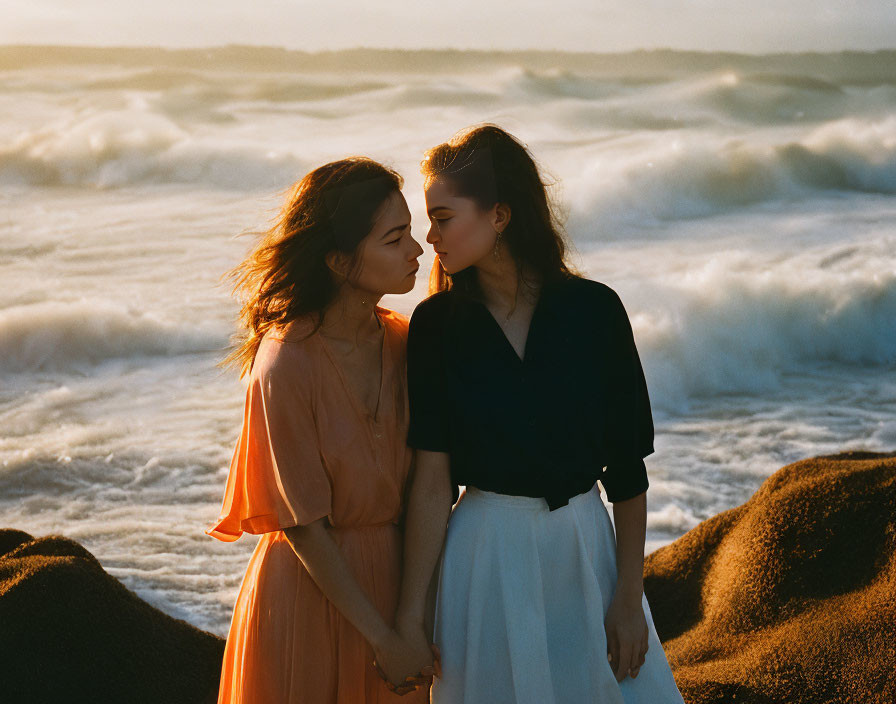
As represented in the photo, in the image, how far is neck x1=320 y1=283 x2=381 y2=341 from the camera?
198cm

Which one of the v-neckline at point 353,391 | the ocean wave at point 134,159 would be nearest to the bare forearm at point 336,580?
the v-neckline at point 353,391

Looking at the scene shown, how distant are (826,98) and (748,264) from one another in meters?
11.1

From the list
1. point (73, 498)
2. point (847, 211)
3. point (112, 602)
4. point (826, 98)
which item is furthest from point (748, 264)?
point (826, 98)

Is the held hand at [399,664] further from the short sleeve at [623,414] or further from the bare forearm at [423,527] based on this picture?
the short sleeve at [623,414]

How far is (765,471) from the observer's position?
5.67m

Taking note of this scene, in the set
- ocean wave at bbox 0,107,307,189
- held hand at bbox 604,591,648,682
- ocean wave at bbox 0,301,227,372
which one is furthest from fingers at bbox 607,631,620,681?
ocean wave at bbox 0,107,307,189

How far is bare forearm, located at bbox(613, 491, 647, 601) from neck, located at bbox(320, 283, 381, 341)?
650 mm

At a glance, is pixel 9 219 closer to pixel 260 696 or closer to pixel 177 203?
pixel 177 203

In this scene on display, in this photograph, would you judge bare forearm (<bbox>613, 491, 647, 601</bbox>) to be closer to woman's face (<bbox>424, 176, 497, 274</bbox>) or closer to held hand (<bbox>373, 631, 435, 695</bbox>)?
held hand (<bbox>373, 631, 435, 695</bbox>)

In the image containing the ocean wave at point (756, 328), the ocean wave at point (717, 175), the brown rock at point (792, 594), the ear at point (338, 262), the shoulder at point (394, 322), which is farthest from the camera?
the ocean wave at point (717, 175)

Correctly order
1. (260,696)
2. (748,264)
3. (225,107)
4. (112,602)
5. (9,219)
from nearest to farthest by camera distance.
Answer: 1. (260,696)
2. (112,602)
3. (748,264)
4. (9,219)
5. (225,107)

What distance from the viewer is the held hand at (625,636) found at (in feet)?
6.41

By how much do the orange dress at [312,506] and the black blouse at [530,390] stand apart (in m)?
0.10

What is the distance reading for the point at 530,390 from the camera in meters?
1.92
